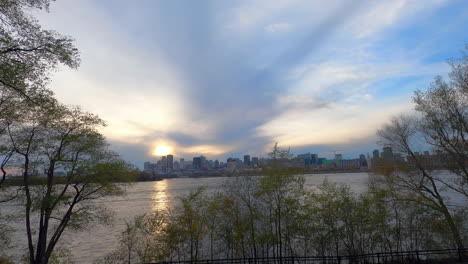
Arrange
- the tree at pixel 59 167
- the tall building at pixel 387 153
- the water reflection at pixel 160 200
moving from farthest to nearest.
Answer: the water reflection at pixel 160 200, the tall building at pixel 387 153, the tree at pixel 59 167

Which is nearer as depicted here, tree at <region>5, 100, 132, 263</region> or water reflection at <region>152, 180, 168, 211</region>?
tree at <region>5, 100, 132, 263</region>

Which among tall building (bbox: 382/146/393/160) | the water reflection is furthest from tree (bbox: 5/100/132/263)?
tall building (bbox: 382/146/393/160)

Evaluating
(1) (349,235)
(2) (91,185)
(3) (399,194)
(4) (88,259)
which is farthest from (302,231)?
(4) (88,259)

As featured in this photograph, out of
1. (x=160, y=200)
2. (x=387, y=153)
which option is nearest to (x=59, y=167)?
(x=387, y=153)

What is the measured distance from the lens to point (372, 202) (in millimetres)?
19875

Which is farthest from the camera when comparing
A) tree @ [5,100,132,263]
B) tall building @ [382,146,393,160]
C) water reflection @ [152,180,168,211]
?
water reflection @ [152,180,168,211]

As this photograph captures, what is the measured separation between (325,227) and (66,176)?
1941cm

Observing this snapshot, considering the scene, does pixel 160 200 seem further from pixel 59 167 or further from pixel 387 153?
pixel 387 153

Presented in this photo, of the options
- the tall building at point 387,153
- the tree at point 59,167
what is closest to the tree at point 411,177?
the tall building at point 387,153

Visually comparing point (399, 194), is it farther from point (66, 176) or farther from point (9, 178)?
point (9, 178)

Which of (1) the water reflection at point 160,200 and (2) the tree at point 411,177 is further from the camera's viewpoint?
(1) the water reflection at point 160,200

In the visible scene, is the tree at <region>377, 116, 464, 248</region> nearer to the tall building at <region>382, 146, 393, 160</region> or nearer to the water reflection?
the tall building at <region>382, 146, 393, 160</region>

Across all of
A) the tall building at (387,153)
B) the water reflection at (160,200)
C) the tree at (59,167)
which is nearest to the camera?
the tree at (59,167)

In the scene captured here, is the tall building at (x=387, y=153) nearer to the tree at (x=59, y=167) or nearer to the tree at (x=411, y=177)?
the tree at (x=411, y=177)
